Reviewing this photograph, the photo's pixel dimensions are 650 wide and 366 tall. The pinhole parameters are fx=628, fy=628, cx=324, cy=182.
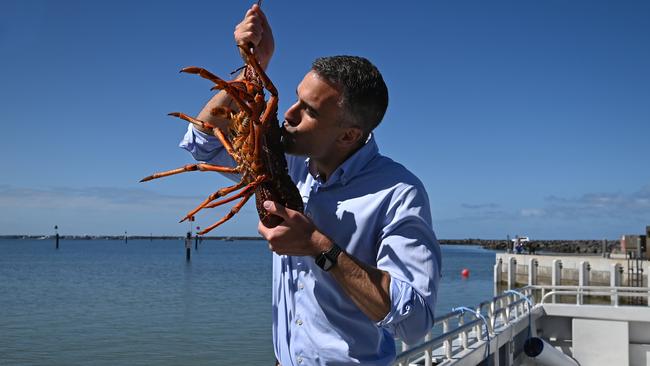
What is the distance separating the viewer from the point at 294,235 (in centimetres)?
151

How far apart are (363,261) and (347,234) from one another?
10 cm

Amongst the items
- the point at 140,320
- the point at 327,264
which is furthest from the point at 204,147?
the point at 140,320

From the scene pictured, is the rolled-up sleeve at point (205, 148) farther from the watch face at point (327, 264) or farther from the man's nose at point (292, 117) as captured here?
the watch face at point (327, 264)

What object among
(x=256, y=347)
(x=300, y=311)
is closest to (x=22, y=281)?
(x=256, y=347)

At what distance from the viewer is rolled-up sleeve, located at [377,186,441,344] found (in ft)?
4.95

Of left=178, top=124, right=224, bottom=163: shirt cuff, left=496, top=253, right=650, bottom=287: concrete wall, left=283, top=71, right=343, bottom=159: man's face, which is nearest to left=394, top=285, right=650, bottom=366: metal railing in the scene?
left=178, top=124, right=224, bottom=163: shirt cuff

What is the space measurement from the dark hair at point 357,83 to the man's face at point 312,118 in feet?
0.08

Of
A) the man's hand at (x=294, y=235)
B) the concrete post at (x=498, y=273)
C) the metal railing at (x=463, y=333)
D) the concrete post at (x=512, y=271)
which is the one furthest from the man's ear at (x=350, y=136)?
the concrete post at (x=498, y=273)

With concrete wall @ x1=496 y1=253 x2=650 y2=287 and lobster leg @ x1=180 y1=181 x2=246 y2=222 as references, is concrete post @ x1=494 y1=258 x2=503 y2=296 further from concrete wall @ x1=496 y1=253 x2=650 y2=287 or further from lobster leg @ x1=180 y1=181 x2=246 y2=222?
lobster leg @ x1=180 y1=181 x2=246 y2=222

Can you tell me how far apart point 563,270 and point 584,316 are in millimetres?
29181

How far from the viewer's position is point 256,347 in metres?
19.9

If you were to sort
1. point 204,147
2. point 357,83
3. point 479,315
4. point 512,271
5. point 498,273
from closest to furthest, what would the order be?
point 357,83 → point 204,147 → point 479,315 → point 512,271 → point 498,273

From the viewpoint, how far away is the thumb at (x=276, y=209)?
150 centimetres

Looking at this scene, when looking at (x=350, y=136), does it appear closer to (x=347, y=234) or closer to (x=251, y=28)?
(x=347, y=234)
